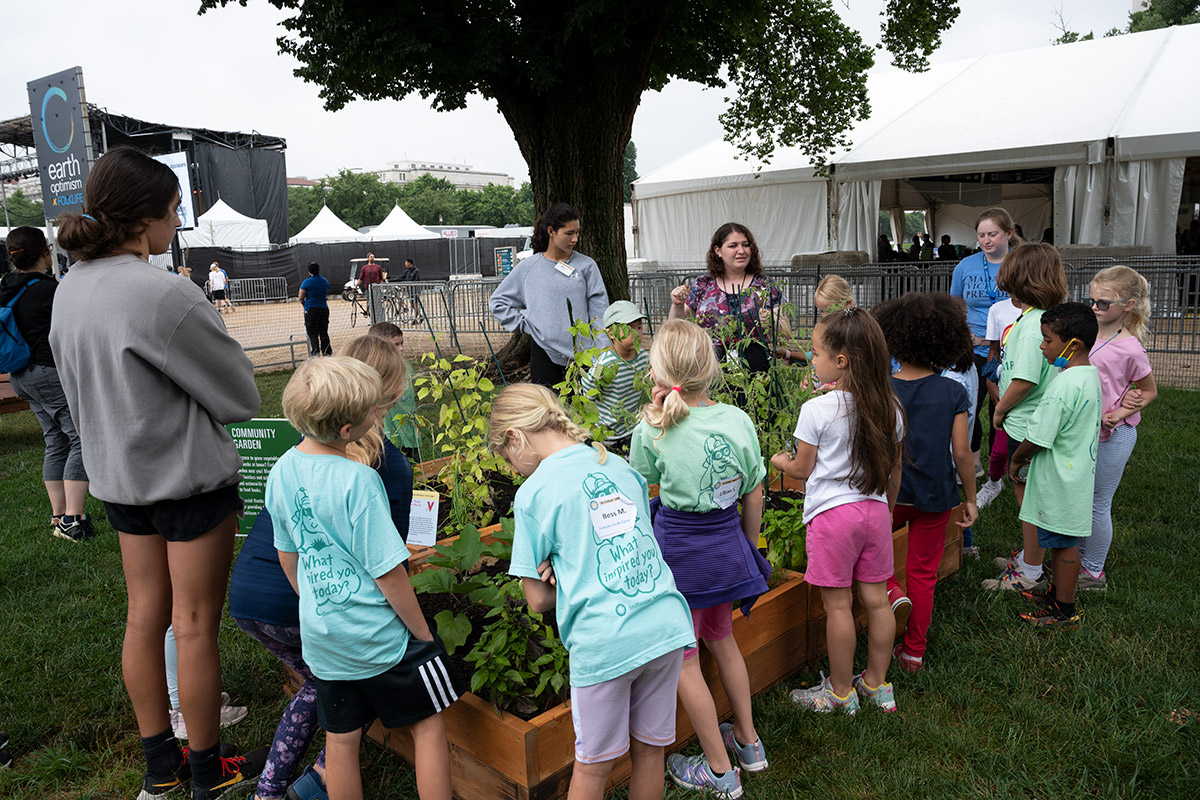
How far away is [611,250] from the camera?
26.8 ft

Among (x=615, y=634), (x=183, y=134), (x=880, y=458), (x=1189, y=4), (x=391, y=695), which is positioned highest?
(x=1189, y=4)

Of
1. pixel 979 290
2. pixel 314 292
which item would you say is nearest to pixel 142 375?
pixel 979 290

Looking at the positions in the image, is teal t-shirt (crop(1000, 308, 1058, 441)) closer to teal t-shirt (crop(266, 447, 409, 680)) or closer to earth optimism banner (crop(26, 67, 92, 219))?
teal t-shirt (crop(266, 447, 409, 680))

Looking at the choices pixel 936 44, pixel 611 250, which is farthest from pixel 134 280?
pixel 936 44

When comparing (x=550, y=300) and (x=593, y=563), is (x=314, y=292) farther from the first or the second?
(x=593, y=563)

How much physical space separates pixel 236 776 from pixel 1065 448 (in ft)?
11.2

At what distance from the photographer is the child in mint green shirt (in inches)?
128

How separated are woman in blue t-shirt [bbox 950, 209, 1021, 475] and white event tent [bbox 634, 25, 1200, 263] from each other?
1085 cm

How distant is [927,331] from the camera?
2.96 m

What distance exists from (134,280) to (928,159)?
591 inches

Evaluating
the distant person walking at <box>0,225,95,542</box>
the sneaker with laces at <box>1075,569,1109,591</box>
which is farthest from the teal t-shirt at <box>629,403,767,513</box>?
the distant person walking at <box>0,225,95,542</box>

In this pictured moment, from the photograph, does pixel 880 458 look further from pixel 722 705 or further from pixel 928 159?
pixel 928 159

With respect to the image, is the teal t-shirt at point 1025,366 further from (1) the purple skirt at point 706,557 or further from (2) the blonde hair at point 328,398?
(2) the blonde hair at point 328,398

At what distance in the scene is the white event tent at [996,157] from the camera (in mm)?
13508
